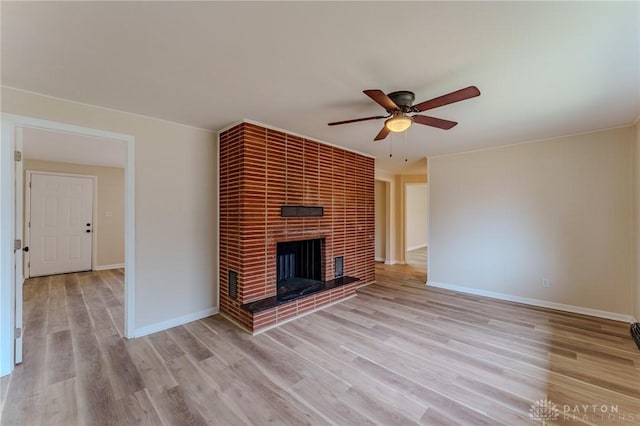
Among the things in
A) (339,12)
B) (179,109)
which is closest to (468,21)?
(339,12)

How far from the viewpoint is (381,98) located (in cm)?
199

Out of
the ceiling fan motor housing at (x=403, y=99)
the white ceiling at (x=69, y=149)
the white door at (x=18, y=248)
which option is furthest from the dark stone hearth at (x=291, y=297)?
the white ceiling at (x=69, y=149)

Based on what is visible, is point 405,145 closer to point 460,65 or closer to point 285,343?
point 460,65

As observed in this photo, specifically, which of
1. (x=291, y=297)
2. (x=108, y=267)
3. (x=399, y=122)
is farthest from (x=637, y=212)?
(x=108, y=267)

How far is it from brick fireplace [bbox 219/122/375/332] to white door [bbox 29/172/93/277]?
15.0 feet

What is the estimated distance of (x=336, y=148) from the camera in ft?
14.0

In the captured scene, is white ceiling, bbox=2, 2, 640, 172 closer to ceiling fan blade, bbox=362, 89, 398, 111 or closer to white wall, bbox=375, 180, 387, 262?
ceiling fan blade, bbox=362, 89, 398, 111

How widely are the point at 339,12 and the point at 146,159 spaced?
8.69ft

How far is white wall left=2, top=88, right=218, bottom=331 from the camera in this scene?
288 cm

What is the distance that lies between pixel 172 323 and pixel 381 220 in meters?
5.62

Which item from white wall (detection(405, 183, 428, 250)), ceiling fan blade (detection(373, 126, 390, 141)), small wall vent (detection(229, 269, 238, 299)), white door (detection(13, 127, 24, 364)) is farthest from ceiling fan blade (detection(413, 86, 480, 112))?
white wall (detection(405, 183, 428, 250))
